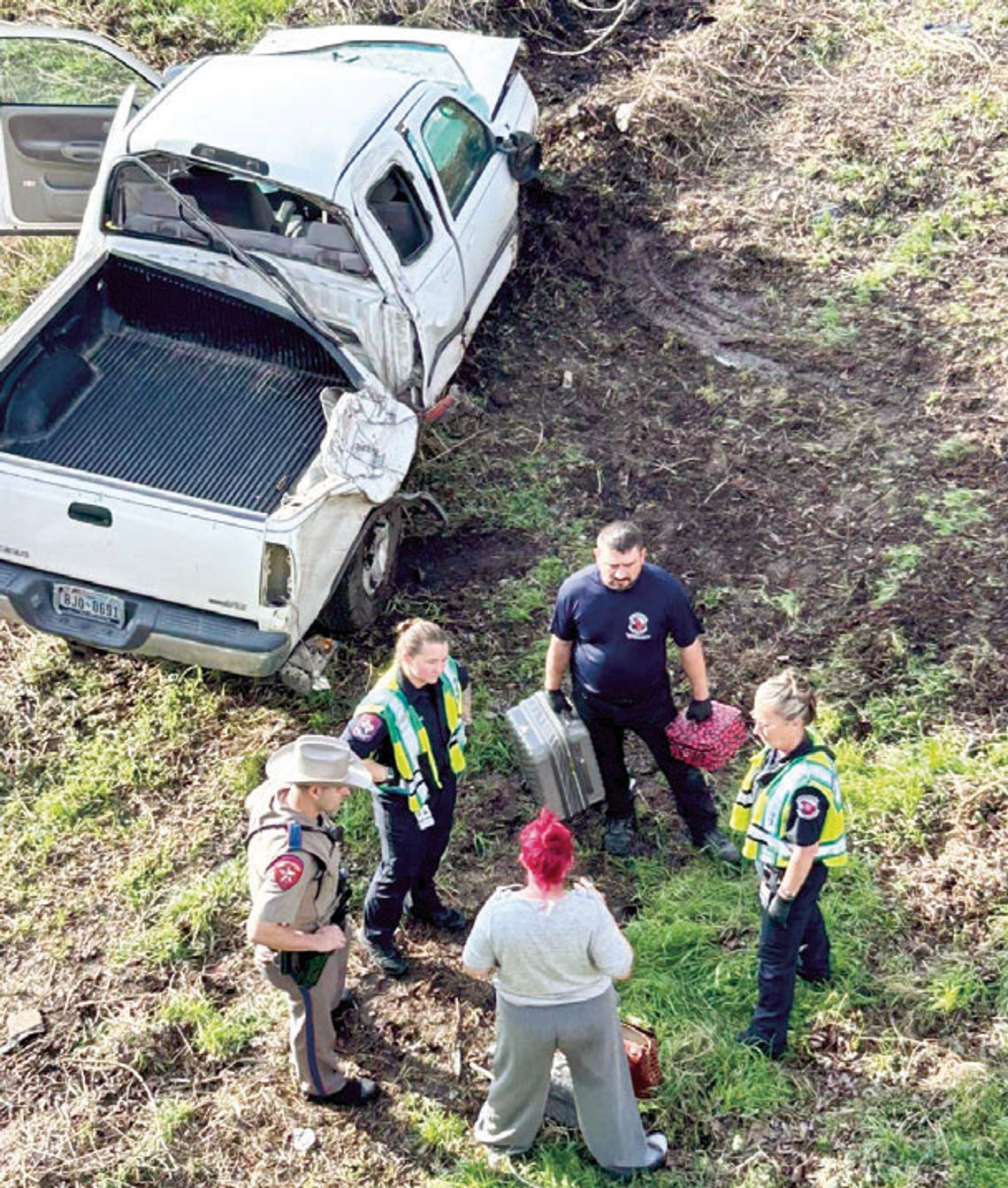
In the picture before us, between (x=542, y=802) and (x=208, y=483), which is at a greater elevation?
(x=208, y=483)

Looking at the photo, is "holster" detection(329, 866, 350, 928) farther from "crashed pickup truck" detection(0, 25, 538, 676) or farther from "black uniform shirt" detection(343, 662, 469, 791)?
"crashed pickup truck" detection(0, 25, 538, 676)

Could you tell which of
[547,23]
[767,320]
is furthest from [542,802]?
[547,23]

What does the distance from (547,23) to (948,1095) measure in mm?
9456

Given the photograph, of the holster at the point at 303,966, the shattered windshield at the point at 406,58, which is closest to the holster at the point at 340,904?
the holster at the point at 303,966

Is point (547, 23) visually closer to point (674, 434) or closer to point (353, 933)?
point (674, 434)

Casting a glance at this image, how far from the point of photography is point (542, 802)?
6293mm

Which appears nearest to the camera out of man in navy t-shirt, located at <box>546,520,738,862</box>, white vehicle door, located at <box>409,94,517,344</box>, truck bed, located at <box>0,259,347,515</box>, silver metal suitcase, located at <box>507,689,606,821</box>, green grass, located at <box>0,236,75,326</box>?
man in navy t-shirt, located at <box>546,520,738,862</box>

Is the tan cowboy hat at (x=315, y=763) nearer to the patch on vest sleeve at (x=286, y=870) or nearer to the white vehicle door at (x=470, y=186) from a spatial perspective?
the patch on vest sleeve at (x=286, y=870)

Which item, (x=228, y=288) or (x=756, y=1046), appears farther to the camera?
(x=228, y=288)

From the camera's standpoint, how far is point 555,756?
617 centimetres

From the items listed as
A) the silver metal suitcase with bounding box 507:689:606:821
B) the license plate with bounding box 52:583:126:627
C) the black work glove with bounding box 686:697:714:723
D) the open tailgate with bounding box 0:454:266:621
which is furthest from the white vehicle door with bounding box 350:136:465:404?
the black work glove with bounding box 686:697:714:723

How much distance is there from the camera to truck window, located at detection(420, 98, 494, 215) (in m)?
8.09

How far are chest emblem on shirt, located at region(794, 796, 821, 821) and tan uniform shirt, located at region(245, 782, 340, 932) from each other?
1.53 metres

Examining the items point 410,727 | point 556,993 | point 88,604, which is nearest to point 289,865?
point 410,727
